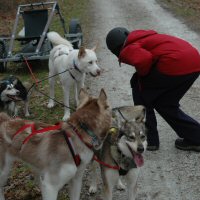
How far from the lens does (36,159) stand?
12.3 feet

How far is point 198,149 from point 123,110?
62.2 inches

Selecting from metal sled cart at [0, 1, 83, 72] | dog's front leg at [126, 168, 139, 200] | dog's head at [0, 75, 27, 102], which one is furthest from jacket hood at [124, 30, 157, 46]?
Answer: metal sled cart at [0, 1, 83, 72]

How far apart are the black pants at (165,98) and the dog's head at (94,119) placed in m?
1.50

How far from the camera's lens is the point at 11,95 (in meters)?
6.64

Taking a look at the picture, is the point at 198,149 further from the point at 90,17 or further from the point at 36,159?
the point at 90,17

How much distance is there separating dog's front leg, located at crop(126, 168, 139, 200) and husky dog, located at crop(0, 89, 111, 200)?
1.61ft

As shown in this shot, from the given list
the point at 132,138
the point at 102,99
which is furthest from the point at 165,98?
the point at 102,99

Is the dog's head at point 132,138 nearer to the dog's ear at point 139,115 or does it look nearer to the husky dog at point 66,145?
the dog's ear at point 139,115

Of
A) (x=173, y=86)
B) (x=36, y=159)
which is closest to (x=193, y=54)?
(x=173, y=86)

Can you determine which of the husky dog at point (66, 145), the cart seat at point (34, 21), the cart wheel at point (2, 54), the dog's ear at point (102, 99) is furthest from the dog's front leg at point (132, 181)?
the cart seat at point (34, 21)

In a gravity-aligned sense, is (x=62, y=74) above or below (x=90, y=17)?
above

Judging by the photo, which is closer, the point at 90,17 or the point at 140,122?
the point at 140,122

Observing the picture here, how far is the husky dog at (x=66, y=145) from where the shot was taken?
3.61 meters

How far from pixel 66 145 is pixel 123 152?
2.21 feet
